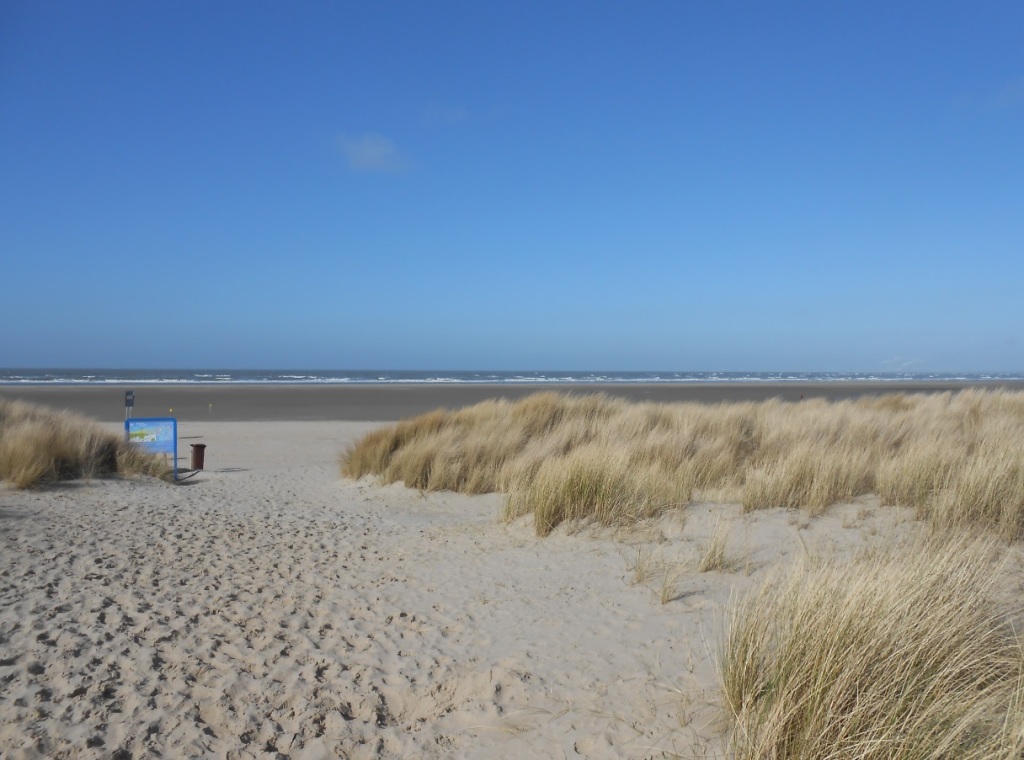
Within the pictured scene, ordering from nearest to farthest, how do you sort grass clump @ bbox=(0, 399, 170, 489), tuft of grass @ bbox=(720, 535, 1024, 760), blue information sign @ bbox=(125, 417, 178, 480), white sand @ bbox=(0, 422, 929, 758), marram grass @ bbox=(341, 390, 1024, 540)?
tuft of grass @ bbox=(720, 535, 1024, 760), white sand @ bbox=(0, 422, 929, 758), marram grass @ bbox=(341, 390, 1024, 540), grass clump @ bbox=(0, 399, 170, 489), blue information sign @ bbox=(125, 417, 178, 480)

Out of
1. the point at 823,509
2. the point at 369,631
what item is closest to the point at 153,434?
the point at 369,631

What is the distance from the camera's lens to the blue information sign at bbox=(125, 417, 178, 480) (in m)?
12.0

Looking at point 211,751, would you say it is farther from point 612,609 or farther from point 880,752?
point 880,752

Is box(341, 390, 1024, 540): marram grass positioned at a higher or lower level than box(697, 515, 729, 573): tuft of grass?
higher

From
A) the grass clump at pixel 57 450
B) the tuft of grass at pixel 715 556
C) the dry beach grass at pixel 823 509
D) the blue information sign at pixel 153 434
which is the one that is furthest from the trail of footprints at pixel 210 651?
the blue information sign at pixel 153 434

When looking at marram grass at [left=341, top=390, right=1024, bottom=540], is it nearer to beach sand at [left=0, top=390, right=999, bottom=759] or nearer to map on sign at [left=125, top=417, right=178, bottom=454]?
beach sand at [left=0, top=390, right=999, bottom=759]

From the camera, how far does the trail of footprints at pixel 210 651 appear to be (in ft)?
12.0

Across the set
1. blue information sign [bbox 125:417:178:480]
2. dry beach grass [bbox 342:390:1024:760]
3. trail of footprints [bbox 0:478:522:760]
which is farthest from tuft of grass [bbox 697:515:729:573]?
blue information sign [bbox 125:417:178:480]

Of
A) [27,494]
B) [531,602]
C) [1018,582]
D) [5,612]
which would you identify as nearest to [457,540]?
[531,602]

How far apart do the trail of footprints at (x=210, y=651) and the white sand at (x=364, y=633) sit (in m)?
0.02

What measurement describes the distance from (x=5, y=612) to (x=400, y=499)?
221 inches

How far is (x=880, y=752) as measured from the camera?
2.71m

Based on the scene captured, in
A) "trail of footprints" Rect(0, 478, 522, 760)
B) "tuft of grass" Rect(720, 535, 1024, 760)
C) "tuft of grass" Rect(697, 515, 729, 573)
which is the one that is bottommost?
"trail of footprints" Rect(0, 478, 522, 760)

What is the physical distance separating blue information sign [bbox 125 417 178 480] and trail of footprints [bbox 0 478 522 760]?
16.0 ft
